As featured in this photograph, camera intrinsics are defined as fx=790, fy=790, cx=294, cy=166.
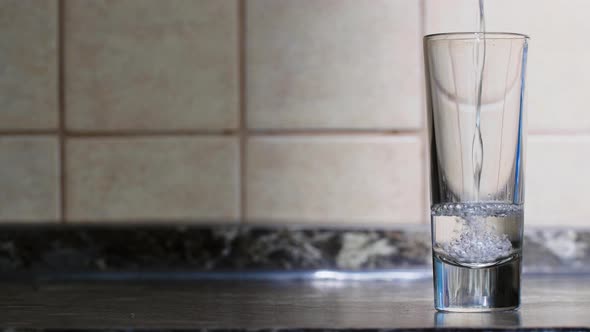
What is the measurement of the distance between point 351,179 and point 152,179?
20cm

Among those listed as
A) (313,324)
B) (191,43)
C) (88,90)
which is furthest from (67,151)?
(313,324)

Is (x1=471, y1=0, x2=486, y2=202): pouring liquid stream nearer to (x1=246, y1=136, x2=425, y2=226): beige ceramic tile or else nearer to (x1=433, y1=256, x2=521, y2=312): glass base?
(x1=433, y1=256, x2=521, y2=312): glass base

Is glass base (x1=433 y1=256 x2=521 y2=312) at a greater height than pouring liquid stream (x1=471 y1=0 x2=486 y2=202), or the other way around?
pouring liquid stream (x1=471 y1=0 x2=486 y2=202)

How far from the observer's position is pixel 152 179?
805mm

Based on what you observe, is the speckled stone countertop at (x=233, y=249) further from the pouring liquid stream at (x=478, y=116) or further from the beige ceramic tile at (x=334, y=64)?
the pouring liquid stream at (x=478, y=116)

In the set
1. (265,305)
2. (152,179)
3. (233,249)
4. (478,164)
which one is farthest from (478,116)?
(152,179)

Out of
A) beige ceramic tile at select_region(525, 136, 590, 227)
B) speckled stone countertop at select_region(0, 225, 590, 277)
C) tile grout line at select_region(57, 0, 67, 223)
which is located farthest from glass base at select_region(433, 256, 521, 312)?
tile grout line at select_region(57, 0, 67, 223)

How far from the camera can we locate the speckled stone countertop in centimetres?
70

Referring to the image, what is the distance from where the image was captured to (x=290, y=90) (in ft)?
2.62

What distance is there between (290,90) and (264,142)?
6 centimetres

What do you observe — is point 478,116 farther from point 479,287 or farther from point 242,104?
point 242,104

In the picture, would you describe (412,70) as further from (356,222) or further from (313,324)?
(313,324)

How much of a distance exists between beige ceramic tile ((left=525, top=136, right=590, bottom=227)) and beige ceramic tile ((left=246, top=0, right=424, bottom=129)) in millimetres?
124

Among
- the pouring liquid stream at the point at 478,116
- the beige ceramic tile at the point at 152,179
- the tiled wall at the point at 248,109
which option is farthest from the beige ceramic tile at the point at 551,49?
the pouring liquid stream at the point at 478,116
